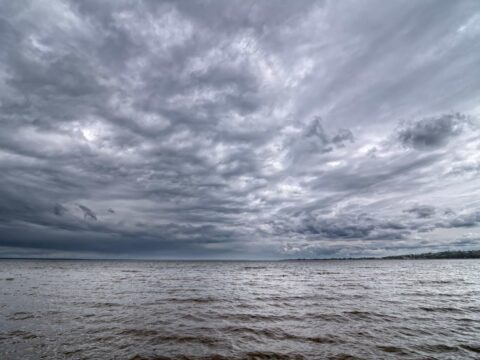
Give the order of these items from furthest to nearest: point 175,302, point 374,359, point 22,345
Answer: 1. point 175,302
2. point 22,345
3. point 374,359

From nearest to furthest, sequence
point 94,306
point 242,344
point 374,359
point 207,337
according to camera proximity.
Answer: point 374,359 < point 242,344 < point 207,337 < point 94,306

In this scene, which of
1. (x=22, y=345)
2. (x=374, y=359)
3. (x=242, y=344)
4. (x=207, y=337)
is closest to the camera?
(x=374, y=359)

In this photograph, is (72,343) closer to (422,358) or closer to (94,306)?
(94,306)

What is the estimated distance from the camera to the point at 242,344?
47.6 feet

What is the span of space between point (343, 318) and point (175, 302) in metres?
16.1

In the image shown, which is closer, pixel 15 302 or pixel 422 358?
pixel 422 358

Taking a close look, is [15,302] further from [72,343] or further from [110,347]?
[110,347]

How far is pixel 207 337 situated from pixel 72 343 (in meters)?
6.94

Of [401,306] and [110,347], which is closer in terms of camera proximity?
[110,347]

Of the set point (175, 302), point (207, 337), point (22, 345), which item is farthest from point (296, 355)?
point (175, 302)

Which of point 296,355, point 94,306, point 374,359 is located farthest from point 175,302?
point 374,359

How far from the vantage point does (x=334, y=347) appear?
14102 mm

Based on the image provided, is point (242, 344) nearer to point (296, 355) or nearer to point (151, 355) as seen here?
point (296, 355)

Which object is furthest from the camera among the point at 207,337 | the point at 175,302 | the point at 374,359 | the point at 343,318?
the point at 175,302
